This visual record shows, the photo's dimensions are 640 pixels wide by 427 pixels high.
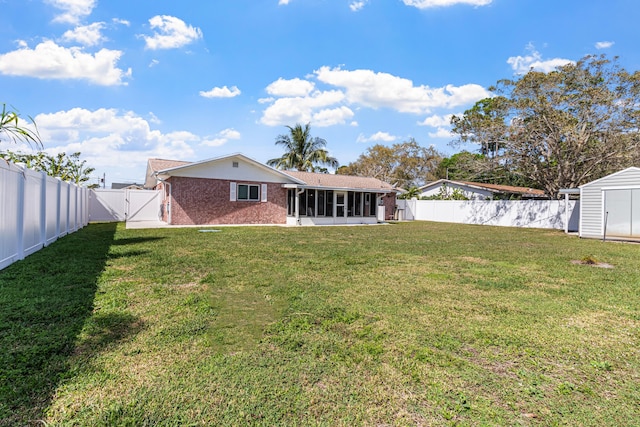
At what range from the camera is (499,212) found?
2480cm

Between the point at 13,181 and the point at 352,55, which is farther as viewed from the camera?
the point at 352,55

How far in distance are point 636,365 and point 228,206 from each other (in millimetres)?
17862

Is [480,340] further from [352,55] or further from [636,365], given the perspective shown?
[352,55]

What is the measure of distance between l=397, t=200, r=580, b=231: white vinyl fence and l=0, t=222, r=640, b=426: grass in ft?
55.2

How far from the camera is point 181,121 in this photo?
2092 centimetres

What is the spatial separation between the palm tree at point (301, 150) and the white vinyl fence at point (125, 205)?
14526 millimetres

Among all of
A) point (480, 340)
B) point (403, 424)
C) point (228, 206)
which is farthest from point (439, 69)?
point (403, 424)

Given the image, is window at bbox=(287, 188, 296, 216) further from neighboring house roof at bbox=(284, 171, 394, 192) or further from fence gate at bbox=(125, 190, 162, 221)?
fence gate at bbox=(125, 190, 162, 221)

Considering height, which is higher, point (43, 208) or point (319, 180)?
point (319, 180)

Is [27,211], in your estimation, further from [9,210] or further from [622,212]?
[622,212]

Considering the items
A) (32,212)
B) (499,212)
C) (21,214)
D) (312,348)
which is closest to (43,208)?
(32,212)

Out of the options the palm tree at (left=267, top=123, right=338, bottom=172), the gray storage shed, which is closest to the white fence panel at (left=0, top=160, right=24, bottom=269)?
the gray storage shed

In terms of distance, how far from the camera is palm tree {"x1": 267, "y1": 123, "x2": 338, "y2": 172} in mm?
33719

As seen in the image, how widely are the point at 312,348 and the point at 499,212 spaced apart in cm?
2526
